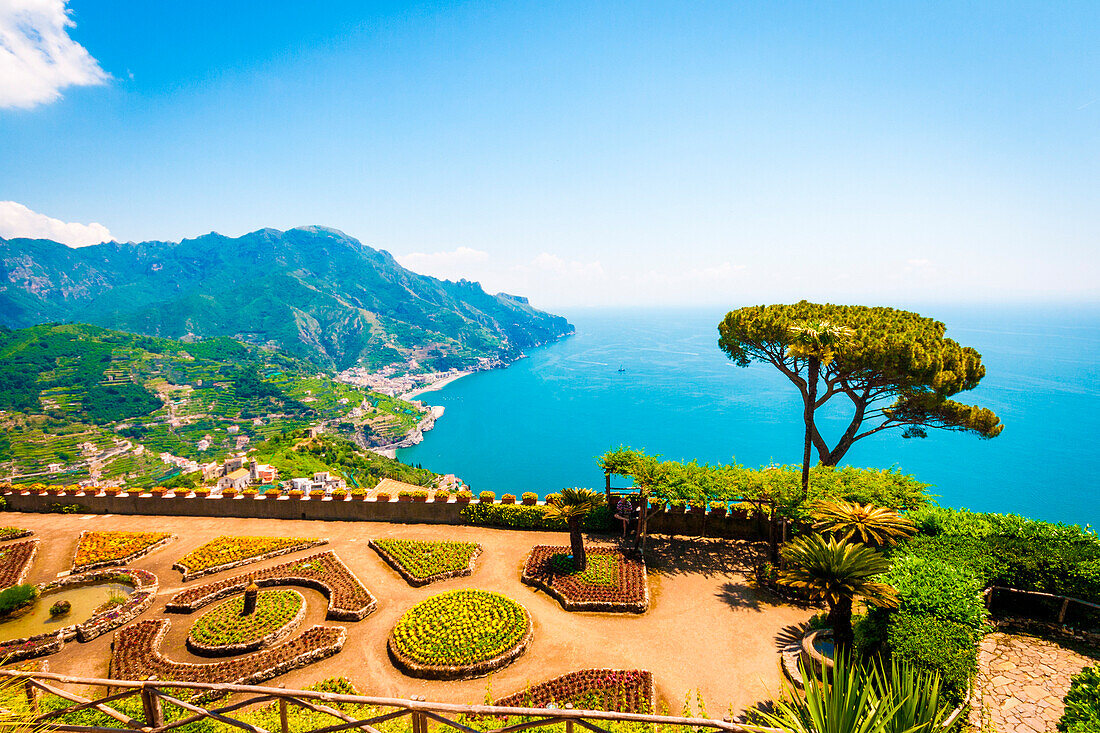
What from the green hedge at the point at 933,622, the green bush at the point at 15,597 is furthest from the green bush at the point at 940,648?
the green bush at the point at 15,597

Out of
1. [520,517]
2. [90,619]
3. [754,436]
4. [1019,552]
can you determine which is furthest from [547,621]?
[754,436]

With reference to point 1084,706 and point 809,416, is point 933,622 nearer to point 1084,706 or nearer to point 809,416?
point 1084,706

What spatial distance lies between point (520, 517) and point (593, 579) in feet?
16.5

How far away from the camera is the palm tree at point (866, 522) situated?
1344 cm

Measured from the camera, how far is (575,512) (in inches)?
635

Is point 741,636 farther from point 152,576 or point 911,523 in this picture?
point 152,576

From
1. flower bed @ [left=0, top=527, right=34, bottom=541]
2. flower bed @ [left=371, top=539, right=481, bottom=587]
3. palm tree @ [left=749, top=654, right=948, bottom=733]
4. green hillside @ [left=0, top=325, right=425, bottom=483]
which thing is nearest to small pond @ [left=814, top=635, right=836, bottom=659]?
palm tree @ [left=749, top=654, right=948, bottom=733]

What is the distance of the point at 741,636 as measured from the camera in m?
13.3

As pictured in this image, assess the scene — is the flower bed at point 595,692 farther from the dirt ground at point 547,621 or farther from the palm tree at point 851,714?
the palm tree at point 851,714

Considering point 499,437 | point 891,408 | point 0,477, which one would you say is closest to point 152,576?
point 891,408

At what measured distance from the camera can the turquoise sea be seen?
290ft

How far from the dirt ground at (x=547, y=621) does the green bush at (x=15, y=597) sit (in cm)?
168

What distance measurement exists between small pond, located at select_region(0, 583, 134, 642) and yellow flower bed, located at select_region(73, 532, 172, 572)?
984 millimetres

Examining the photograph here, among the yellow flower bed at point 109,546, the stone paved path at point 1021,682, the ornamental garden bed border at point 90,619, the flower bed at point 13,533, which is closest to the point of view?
the stone paved path at point 1021,682
